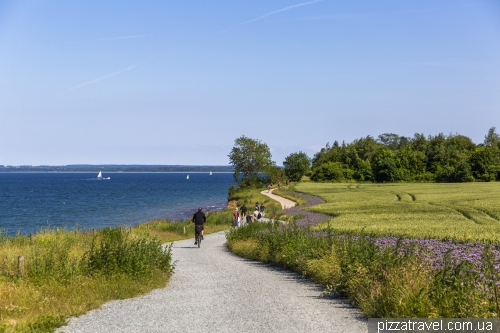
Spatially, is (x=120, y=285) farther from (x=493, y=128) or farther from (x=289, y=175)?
(x=493, y=128)

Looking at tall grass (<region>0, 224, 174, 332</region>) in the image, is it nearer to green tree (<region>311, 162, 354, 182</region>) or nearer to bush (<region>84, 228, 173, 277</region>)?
bush (<region>84, 228, 173, 277</region>)

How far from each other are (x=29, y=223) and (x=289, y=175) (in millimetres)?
71133

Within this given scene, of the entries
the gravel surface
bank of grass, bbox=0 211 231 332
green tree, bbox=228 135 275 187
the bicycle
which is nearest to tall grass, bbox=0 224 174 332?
bank of grass, bbox=0 211 231 332

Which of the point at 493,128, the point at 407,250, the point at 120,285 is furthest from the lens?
the point at 493,128

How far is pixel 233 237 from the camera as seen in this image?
26.1 meters

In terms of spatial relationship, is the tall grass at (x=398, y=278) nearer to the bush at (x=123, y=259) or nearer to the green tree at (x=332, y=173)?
the bush at (x=123, y=259)

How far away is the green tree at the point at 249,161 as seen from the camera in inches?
4119

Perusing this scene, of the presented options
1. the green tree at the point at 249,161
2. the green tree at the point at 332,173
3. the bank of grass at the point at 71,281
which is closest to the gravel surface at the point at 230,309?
the bank of grass at the point at 71,281

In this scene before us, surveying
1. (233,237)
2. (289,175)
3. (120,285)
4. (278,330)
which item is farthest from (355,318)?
(289,175)

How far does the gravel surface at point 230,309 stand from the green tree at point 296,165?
4021 inches

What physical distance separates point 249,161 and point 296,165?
17.1 m

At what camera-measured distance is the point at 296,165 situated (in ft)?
389

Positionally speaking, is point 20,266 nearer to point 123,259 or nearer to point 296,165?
point 123,259

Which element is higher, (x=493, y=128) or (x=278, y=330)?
A: (x=493, y=128)
